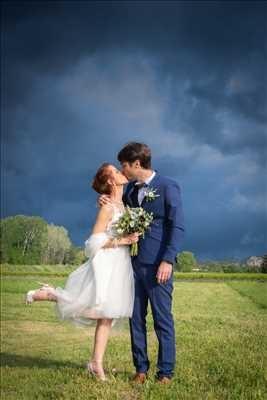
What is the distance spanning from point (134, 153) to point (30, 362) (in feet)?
16.3

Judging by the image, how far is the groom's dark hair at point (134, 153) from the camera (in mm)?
5842

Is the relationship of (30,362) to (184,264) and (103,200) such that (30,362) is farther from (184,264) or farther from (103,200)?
(103,200)

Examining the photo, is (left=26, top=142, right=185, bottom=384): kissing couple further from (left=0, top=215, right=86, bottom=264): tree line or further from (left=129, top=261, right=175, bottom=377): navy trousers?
(left=0, top=215, right=86, bottom=264): tree line

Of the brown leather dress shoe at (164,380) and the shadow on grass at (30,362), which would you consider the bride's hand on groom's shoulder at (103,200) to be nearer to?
the brown leather dress shoe at (164,380)

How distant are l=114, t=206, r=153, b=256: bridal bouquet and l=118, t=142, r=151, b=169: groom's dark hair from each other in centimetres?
52

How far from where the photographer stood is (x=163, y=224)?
615 cm

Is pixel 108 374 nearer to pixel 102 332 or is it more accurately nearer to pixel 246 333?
pixel 102 332

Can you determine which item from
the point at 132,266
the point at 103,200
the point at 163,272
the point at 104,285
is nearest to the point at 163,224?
the point at 163,272

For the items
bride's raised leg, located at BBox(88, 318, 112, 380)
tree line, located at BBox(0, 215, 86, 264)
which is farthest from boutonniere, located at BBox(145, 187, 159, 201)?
tree line, located at BBox(0, 215, 86, 264)

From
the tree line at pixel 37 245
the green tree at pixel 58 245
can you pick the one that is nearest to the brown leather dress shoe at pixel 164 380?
the tree line at pixel 37 245

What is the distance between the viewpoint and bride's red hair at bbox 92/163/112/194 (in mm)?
6387

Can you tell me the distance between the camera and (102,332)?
681 cm

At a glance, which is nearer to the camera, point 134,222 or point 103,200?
point 134,222

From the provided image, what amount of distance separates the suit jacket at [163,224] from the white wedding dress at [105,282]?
35 centimetres
